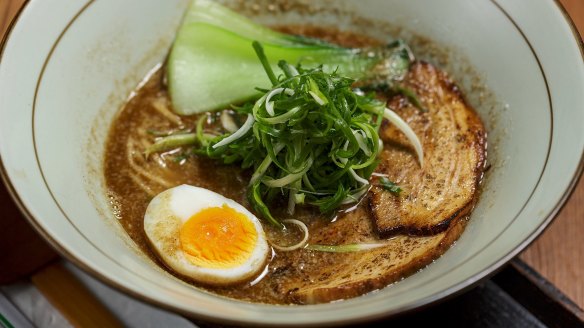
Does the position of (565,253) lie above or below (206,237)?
above

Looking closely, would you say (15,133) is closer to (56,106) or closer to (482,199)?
(56,106)

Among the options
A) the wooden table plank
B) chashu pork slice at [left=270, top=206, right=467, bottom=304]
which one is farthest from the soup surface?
the wooden table plank

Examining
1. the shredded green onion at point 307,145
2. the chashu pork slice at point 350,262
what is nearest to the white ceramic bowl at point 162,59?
the chashu pork slice at point 350,262

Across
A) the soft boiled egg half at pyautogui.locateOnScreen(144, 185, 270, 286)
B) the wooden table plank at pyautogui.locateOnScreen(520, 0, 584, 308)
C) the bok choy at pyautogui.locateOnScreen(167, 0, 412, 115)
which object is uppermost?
the wooden table plank at pyautogui.locateOnScreen(520, 0, 584, 308)

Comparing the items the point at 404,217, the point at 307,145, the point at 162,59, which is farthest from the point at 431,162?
the point at 162,59

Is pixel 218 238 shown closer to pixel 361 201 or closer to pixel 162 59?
pixel 361 201

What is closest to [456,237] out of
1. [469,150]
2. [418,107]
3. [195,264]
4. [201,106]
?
[469,150]

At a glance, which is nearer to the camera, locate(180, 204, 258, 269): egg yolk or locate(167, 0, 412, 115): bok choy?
locate(180, 204, 258, 269): egg yolk

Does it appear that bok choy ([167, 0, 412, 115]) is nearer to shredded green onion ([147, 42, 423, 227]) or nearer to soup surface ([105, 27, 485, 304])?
soup surface ([105, 27, 485, 304])
